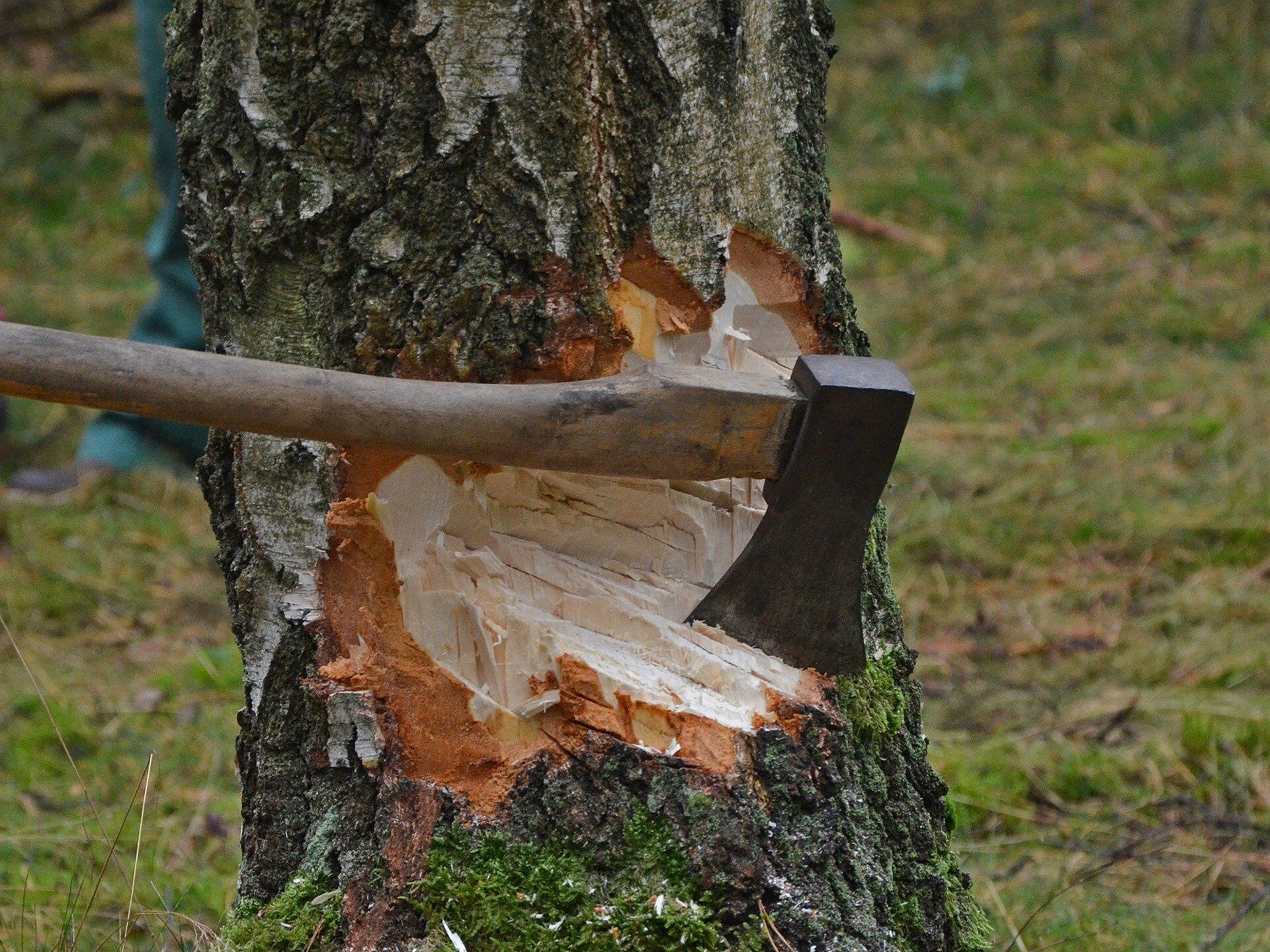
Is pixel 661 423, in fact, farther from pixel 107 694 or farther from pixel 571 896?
pixel 107 694

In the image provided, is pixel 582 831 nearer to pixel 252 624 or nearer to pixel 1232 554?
pixel 252 624

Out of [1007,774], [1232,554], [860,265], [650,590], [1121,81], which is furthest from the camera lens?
[1121,81]

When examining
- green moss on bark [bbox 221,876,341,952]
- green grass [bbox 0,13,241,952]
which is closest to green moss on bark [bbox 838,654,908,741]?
green moss on bark [bbox 221,876,341,952]

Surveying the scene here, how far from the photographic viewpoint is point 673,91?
4.62 feet

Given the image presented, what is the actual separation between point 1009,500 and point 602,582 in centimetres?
274

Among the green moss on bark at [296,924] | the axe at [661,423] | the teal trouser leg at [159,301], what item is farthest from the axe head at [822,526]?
the teal trouser leg at [159,301]

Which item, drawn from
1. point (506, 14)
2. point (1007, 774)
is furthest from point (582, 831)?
point (1007, 774)

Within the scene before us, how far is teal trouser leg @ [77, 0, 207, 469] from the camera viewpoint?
13.2ft

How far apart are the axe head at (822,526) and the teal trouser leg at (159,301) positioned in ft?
9.61

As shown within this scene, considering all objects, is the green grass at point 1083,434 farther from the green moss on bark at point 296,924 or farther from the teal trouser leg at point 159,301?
the teal trouser leg at point 159,301

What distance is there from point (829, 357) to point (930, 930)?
723mm

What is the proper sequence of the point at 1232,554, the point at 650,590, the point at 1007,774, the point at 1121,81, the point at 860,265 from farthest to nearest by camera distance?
1. the point at 1121,81
2. the point at 860,265
3. the point at 1232,554
4. the point at 1007,774
5. the point at 650,590

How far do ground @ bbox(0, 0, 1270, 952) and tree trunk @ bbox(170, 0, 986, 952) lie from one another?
1.27 ft

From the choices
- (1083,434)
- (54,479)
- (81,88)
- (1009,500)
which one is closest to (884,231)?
(1083,434)
